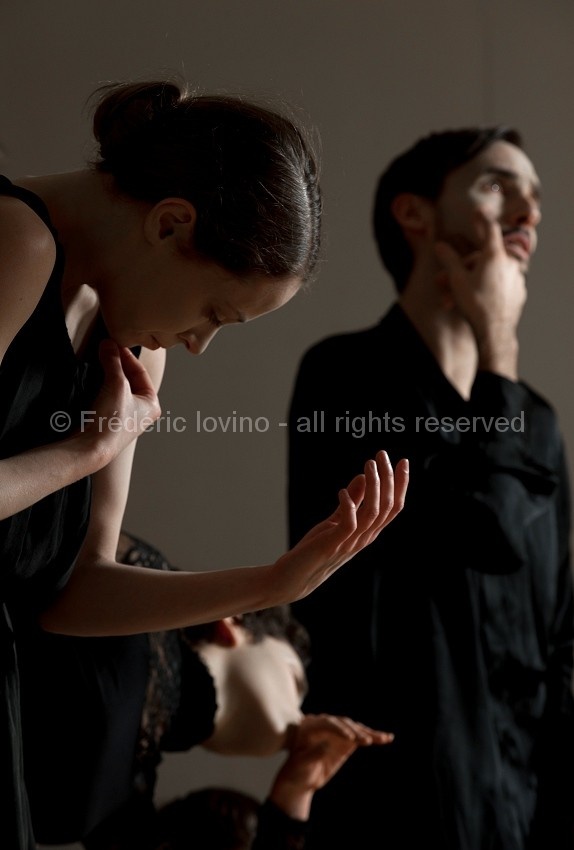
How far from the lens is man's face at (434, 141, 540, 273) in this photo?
68.8 inches

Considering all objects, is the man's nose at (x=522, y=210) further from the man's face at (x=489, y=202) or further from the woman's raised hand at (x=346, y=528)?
the woman's raised hand at (x=346, y=528)

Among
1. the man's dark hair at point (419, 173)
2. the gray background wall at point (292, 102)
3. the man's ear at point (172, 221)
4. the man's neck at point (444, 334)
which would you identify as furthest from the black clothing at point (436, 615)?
the man's ear at point (172, 221)

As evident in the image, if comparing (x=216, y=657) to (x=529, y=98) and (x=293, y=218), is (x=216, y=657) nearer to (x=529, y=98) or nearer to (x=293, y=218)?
(x=293, y=218)

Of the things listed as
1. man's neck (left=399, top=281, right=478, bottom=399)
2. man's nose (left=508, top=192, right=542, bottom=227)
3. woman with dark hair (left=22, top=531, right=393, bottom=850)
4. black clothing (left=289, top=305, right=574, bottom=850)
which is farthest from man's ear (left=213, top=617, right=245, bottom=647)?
man's nose (left=508, top=192, right=542, bottom=227)

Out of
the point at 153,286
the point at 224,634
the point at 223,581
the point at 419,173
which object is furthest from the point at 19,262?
the point at 419,173

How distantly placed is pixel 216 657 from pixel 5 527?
718 millimetres

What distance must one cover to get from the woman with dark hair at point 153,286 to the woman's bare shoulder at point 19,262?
0.07ft

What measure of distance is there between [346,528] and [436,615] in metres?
0.67

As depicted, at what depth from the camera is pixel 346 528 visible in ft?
3.00

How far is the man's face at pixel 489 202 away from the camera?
1.75m

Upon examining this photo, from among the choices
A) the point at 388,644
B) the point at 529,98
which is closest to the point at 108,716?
the point at 388,644

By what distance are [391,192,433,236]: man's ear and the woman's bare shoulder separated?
3.35 feet

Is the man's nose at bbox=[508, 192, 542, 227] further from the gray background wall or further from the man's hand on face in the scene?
the gray background wall

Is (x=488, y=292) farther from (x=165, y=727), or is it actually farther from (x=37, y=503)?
(x=37, y=503)
